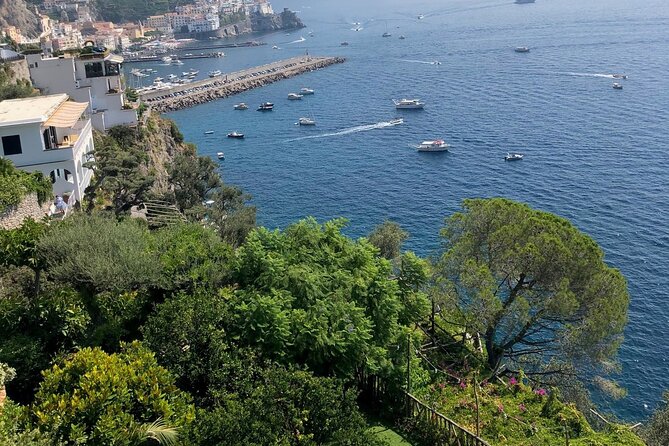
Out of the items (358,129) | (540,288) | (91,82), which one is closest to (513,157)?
(358,129)

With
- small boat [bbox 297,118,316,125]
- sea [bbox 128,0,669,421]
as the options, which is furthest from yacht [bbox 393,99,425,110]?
small boat [bbox 297,118,316,125]

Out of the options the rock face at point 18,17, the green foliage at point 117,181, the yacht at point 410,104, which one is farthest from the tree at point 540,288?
the rock face at point 18,17

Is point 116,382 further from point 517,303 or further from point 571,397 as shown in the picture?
point 571,397

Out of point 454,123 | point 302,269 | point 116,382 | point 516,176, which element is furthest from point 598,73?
point 116,382

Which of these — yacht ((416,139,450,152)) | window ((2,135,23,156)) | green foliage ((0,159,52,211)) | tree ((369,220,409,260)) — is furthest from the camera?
yacht ((416,139,450,152))

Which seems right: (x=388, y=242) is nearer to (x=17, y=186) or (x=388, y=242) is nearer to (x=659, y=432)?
(x=659, y=432)

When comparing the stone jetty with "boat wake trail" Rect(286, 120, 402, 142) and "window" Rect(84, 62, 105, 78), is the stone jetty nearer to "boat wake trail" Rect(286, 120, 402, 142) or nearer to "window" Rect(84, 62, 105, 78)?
"boat wake trail" Rect(286, 120, 402, 142)

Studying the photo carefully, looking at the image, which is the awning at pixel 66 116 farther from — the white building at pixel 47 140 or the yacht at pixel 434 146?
the yacht at pixel 434 146
